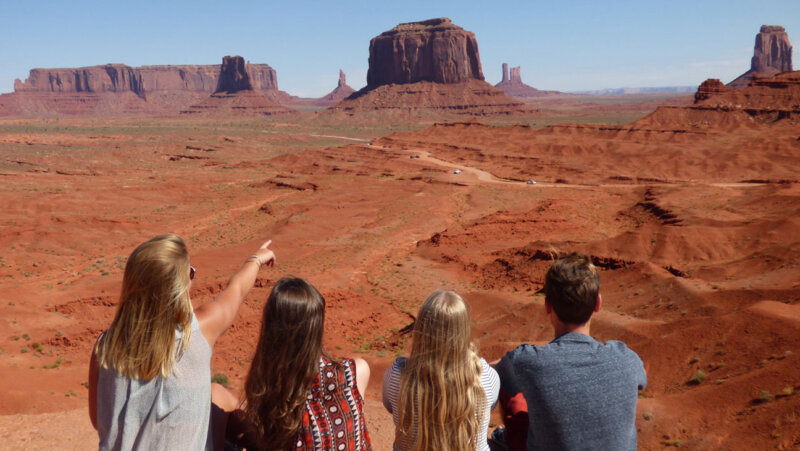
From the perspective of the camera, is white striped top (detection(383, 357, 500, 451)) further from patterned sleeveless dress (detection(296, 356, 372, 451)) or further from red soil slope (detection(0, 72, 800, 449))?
red soil slope (detection(0, 72, 800, 449))

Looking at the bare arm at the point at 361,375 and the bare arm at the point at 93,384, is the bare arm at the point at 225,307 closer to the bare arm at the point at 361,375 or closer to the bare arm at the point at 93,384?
the bare arm at the point at 93,384

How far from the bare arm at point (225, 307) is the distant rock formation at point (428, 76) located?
419ft

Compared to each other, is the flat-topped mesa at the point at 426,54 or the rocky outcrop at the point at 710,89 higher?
the flat-topped mesa at the point at 426,54

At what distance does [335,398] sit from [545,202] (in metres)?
28.7

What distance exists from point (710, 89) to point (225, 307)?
85.7m

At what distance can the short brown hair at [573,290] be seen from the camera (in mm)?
3088

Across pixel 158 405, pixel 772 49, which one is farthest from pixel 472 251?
pixel 772 49

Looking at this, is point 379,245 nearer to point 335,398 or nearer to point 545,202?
point 545,202

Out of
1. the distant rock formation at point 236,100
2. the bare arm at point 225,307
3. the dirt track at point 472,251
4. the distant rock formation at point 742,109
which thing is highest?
the distant rock formation at point 236,100

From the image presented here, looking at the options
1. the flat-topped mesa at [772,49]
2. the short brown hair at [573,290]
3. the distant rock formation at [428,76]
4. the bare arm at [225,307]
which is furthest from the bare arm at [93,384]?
the flat-topped mesa at [772,49]

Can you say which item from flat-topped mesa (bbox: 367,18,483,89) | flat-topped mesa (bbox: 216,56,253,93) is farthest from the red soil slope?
flat-topped mesa (bbox: 216,56,253,93)

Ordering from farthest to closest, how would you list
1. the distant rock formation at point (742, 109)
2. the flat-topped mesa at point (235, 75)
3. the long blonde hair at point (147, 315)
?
the flat-topped mesa at point (235, 75) < the distant rock formation at point (742, 109) < the long blonde hair at point (147, 315)

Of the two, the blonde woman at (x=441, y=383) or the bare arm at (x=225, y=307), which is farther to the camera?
the bare arm at (x=225, y=307)

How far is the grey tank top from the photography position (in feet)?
8.79
